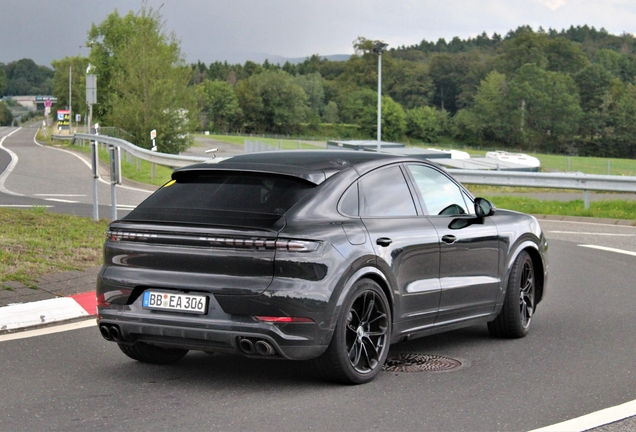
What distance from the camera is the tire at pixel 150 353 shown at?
6.86m

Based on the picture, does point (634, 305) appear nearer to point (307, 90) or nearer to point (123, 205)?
point (123, 205)

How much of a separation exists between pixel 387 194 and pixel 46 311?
3454 millimetres

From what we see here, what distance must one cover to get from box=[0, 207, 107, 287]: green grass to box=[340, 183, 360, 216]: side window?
4.16 metres

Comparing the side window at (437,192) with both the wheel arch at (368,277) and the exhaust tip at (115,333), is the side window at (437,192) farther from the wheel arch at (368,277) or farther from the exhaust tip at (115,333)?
the exhaust tip at (115,333)

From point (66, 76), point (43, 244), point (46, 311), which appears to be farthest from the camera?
point (66, 76)

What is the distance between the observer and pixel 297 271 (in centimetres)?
594

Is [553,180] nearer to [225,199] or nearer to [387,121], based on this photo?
[225,199]

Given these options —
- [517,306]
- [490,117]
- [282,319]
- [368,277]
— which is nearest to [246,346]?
[282,319]

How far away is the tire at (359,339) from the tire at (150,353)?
131 cm

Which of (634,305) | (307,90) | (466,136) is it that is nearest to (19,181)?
(634,305)

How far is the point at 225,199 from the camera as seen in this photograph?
6.45 meters

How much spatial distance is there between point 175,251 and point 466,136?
560 ft

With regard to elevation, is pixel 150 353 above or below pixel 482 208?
below

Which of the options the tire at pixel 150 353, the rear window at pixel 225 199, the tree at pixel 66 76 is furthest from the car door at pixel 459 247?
the tree at pixel 66 76
